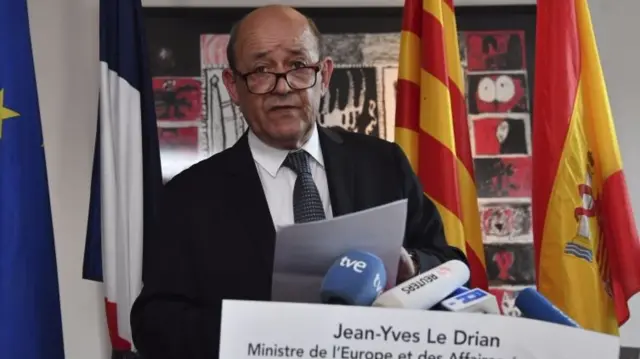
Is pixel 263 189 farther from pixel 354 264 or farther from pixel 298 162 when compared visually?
pixel 354 264

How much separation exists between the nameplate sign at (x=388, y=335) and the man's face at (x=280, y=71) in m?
0.63

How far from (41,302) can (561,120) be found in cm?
145

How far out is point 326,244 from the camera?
3.02 ft

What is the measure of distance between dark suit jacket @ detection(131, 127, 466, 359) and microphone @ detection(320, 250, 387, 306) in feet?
0.97

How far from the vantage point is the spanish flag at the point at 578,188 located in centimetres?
183

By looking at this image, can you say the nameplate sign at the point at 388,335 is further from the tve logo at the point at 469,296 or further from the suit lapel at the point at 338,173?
the suit lapel at the point at 338,173

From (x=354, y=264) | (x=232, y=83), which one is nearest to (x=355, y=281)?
(x=354, y=264)

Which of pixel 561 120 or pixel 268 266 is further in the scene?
pixel 561 120

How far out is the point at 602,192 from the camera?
1.88 m

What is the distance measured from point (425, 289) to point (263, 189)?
566mm

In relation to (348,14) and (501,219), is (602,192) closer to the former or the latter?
(501,219)

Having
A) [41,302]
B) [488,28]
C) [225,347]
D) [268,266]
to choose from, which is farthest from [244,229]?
[488,28]

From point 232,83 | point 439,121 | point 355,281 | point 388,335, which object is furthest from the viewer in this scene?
point 439,121

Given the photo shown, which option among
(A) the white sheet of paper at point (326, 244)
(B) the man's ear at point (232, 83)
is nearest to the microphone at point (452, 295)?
(A) the white sheet of paper at point (326, 244)
